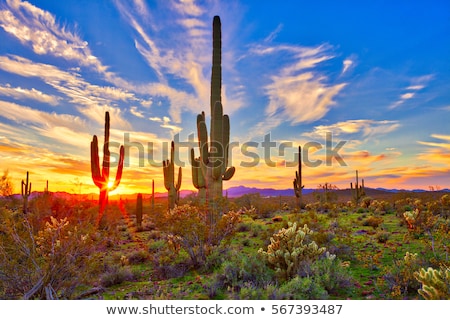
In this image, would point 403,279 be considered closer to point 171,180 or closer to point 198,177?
point 198,177

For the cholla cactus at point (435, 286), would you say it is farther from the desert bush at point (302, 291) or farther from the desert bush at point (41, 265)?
the desert bush at point (41, 265)

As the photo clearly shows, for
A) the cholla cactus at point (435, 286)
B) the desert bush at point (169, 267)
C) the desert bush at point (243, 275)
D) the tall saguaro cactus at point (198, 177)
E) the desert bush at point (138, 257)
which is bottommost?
the desert bush at point (138, 257)

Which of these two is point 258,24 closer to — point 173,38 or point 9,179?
point 173,38

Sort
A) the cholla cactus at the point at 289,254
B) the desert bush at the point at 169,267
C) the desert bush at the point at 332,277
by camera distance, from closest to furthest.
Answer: the desert bush at the point at 332,277 → the cholla cactus at the point at 289,254 → the desert bush at the point at 169,267

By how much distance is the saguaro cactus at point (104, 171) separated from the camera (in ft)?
59.5

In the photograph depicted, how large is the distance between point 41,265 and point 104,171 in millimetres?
13524

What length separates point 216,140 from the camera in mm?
12422

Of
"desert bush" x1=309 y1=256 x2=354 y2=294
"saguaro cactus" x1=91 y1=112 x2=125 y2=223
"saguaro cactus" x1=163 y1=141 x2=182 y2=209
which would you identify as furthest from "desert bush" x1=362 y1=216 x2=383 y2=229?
"saguaro cactus" x1=91 y1=112 x2=125 y2=223

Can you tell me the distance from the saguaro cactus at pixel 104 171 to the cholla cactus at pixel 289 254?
534 inches

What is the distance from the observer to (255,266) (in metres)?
6.91

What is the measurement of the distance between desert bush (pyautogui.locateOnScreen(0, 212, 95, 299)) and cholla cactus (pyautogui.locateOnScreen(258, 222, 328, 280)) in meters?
4.13

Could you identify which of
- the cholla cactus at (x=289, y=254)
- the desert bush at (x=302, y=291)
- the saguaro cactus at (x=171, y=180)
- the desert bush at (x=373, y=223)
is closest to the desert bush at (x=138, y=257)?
the cholla cactus at (x=289, y=254)

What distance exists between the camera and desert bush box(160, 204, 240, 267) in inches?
346
